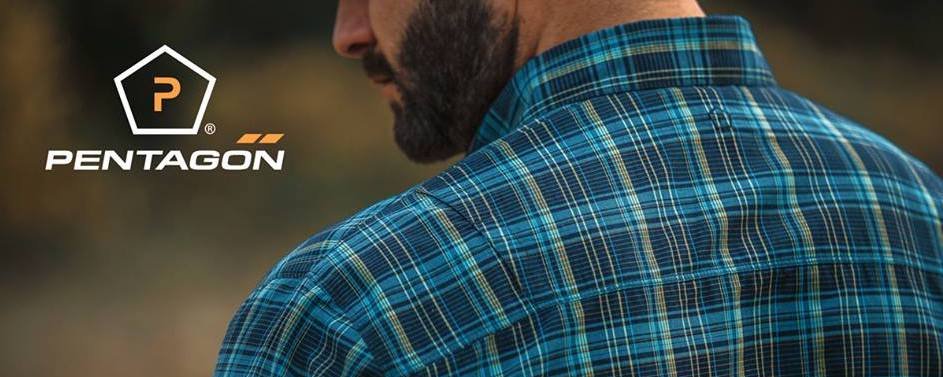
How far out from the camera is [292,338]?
0.47 meters

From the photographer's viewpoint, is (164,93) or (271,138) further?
(271,138)

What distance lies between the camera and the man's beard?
23.4 inches

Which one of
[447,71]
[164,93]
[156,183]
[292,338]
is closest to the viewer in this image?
[292,338]

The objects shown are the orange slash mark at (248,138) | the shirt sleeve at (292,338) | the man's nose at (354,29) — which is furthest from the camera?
the orange slash mark at (248,138)

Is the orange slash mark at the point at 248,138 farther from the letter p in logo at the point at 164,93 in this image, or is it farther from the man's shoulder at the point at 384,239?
the man's shoulder at the point at 384,239

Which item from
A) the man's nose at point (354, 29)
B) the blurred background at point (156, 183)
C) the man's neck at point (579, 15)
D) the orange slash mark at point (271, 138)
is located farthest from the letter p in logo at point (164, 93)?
the man's neck at point (579, 15)

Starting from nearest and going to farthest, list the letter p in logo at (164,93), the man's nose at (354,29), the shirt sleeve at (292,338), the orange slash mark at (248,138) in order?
the shirt sleeve at (292,338), the man's nose at (354,29), the letter p in logo at (164,93), the orange slash mark at (248,138)

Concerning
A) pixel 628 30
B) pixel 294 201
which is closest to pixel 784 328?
pixel 628 30

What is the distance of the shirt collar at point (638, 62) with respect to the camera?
1.80ft

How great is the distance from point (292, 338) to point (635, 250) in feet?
0.48

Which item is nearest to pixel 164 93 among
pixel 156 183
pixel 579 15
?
pixel 156 183

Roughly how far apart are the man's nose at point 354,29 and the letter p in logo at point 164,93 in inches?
62.2

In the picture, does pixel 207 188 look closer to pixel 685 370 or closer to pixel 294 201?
pixel 294 201

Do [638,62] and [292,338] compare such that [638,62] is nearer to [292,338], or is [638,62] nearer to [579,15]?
[579,15]
